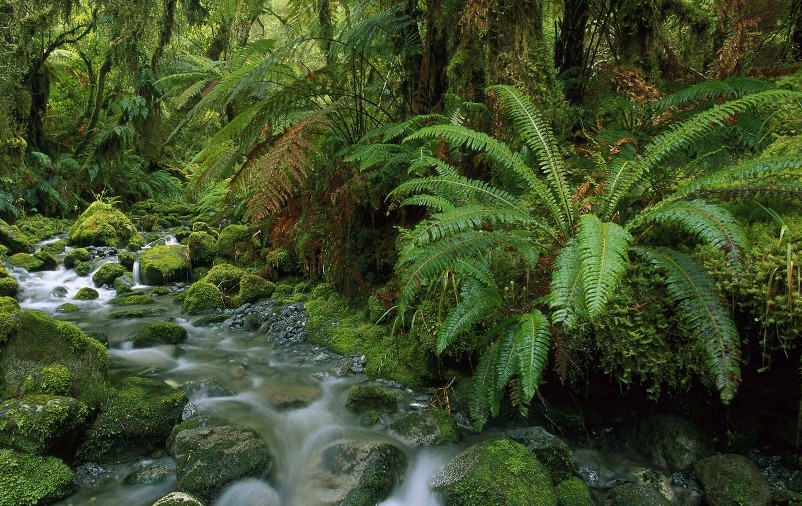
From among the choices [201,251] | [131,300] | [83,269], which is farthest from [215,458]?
[83,269]

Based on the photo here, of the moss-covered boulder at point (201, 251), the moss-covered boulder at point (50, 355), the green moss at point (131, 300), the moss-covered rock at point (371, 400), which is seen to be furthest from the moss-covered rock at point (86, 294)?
the moss-covered rock at point (371, 400)

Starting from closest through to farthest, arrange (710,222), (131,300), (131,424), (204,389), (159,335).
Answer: (710,222) < (131,424) < (204,389) < (159,335) < (131,300)

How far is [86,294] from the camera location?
6.82 metres

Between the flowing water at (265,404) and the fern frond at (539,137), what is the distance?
165cm

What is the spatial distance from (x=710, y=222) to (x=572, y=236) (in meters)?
0.71

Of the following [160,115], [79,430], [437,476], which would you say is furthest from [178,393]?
[160,115]

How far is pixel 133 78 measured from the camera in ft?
32.8

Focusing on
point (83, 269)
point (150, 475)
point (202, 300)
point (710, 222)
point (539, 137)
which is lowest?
point (150, 475)

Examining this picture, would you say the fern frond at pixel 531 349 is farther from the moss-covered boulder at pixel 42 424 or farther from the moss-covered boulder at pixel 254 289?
the moss-covered boulder at pixel 254 289

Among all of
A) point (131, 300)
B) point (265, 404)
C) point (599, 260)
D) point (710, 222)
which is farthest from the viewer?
point (131, 300)

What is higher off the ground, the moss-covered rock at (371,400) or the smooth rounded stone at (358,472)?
the moss-covered rock at (371,400)

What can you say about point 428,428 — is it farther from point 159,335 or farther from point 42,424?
point 159,335

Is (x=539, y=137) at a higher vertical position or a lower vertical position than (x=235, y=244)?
higher

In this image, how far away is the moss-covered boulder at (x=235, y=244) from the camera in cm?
709
